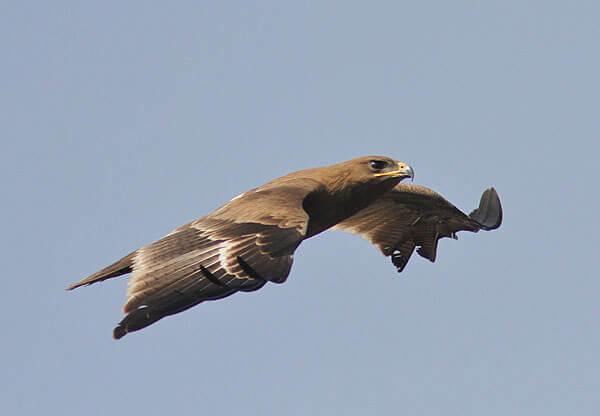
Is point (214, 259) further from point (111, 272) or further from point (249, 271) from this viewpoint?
point (111, 272)

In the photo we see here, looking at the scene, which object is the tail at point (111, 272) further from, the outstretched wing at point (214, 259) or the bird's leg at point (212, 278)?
the bird's leg at point (212, 278)

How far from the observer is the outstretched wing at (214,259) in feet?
40.1

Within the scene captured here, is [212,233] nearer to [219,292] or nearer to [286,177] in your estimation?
[219,292]

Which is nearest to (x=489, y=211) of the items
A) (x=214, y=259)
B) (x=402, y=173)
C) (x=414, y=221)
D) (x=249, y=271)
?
(x=414, y=221)

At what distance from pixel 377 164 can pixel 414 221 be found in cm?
244

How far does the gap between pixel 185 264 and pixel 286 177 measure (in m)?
4.07

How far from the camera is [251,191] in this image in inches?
635

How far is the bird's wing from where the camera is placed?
19.1 m

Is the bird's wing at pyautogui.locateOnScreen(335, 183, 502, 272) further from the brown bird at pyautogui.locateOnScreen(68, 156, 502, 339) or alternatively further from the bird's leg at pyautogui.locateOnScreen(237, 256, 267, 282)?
the bird's leg at pyautogui.locateOnScreen(237, 256, 267, 282)

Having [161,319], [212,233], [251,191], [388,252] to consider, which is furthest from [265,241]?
[388,252]

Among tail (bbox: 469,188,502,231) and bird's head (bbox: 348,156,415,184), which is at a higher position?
bird's head (bbox: 348,156,415,184)

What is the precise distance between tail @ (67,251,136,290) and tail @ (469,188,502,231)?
18.3 feet

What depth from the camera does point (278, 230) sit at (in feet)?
45.0

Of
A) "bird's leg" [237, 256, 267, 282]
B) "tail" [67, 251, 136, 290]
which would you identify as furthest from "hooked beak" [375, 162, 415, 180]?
"bird's leg" [237, 256, 267, 282]
